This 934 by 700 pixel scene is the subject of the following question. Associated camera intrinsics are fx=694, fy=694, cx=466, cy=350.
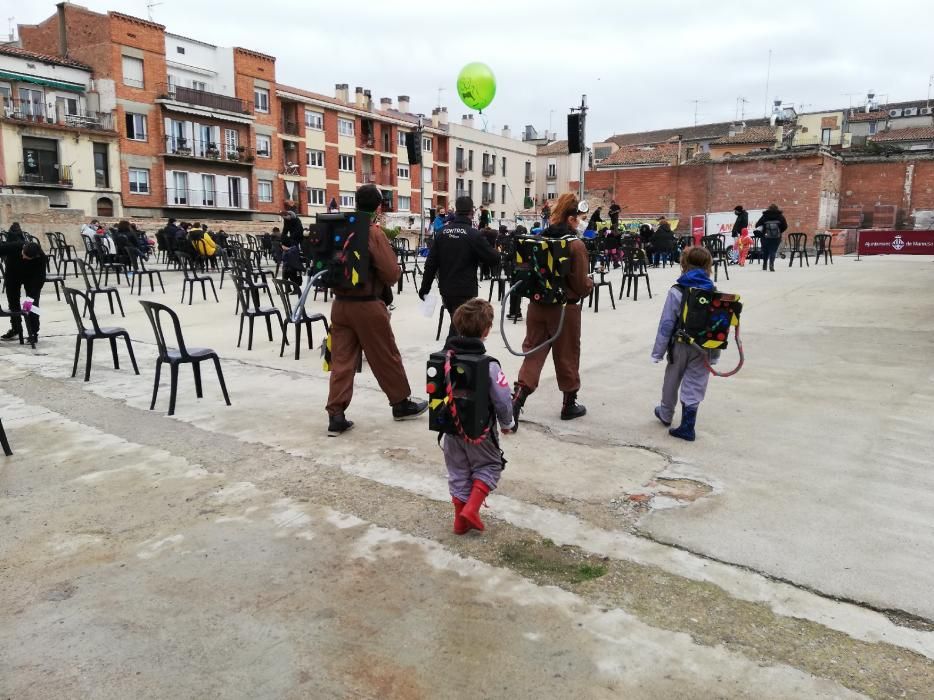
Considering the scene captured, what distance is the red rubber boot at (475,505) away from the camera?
10.4 feet

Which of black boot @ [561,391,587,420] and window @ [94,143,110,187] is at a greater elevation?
window @ [94,143,110,187]

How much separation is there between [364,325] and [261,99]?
40371 millimetres

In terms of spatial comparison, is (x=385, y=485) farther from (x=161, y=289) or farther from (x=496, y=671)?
(x=161, y=289)

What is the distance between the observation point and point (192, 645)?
7.82 feet

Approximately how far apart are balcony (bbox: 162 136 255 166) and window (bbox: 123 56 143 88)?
9.29 feet

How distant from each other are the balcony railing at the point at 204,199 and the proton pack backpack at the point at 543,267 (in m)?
34.9

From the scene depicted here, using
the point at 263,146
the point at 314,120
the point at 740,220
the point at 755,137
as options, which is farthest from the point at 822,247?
the point at 314,120

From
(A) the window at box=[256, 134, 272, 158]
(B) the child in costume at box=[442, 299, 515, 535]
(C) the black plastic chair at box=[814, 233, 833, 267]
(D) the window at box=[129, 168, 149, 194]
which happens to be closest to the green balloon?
(C) the black plastic chair at box=[814, 233, 833, 267]

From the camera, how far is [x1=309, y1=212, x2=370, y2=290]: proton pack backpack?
456 cm

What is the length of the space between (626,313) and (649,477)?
658 centimetres

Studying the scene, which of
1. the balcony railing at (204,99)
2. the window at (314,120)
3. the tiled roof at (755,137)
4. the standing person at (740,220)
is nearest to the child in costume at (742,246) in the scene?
the standing person at (740,220)

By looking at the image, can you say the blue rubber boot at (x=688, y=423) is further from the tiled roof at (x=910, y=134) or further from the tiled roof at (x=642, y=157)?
the tiled roof at (x=910, y=134)

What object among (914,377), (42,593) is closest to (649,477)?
(42,593)

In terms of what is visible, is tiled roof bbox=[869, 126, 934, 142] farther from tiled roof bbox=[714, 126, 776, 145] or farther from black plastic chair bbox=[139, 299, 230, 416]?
black plastic chair bbox=[139, 299, 230, 416]
